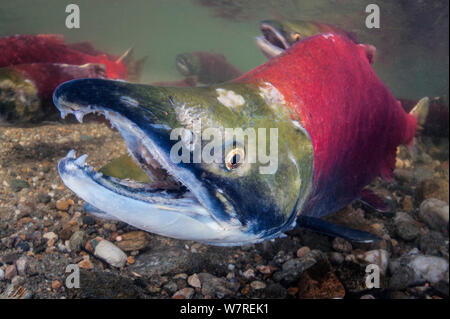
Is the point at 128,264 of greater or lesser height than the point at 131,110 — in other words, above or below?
below

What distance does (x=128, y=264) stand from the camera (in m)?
1.83

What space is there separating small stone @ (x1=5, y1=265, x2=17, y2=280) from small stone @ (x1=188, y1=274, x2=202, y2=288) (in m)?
1.03

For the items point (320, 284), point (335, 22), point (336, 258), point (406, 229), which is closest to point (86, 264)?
point (320, 284)

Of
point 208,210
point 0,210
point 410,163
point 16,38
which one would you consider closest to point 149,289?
point 208,210

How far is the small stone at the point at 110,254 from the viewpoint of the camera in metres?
1.78

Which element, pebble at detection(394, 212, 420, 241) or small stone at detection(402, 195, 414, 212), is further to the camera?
small stone at detection(402, 195, 414, 212)

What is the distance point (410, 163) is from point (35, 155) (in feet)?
19.8

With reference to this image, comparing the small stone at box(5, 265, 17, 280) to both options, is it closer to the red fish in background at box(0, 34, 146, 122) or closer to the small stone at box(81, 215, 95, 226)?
the small stone at box(81, 215, 95, 226)

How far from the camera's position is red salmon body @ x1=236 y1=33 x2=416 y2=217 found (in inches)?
69.6

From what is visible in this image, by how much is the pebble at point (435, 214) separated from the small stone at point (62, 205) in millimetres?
3615

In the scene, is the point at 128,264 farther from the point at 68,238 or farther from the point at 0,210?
the point at 0,210

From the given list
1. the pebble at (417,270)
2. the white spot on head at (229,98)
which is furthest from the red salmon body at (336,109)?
the pebble at (417,270)

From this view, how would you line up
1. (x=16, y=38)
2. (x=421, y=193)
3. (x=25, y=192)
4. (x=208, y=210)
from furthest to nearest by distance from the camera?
(x=421, y=193) → (x=16, y=38) → (x=25, y=192) → (x=208, y=210)

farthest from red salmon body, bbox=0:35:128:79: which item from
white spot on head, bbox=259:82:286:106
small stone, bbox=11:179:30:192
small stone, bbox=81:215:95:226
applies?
white spot on head, bbox=259:82:286:106
